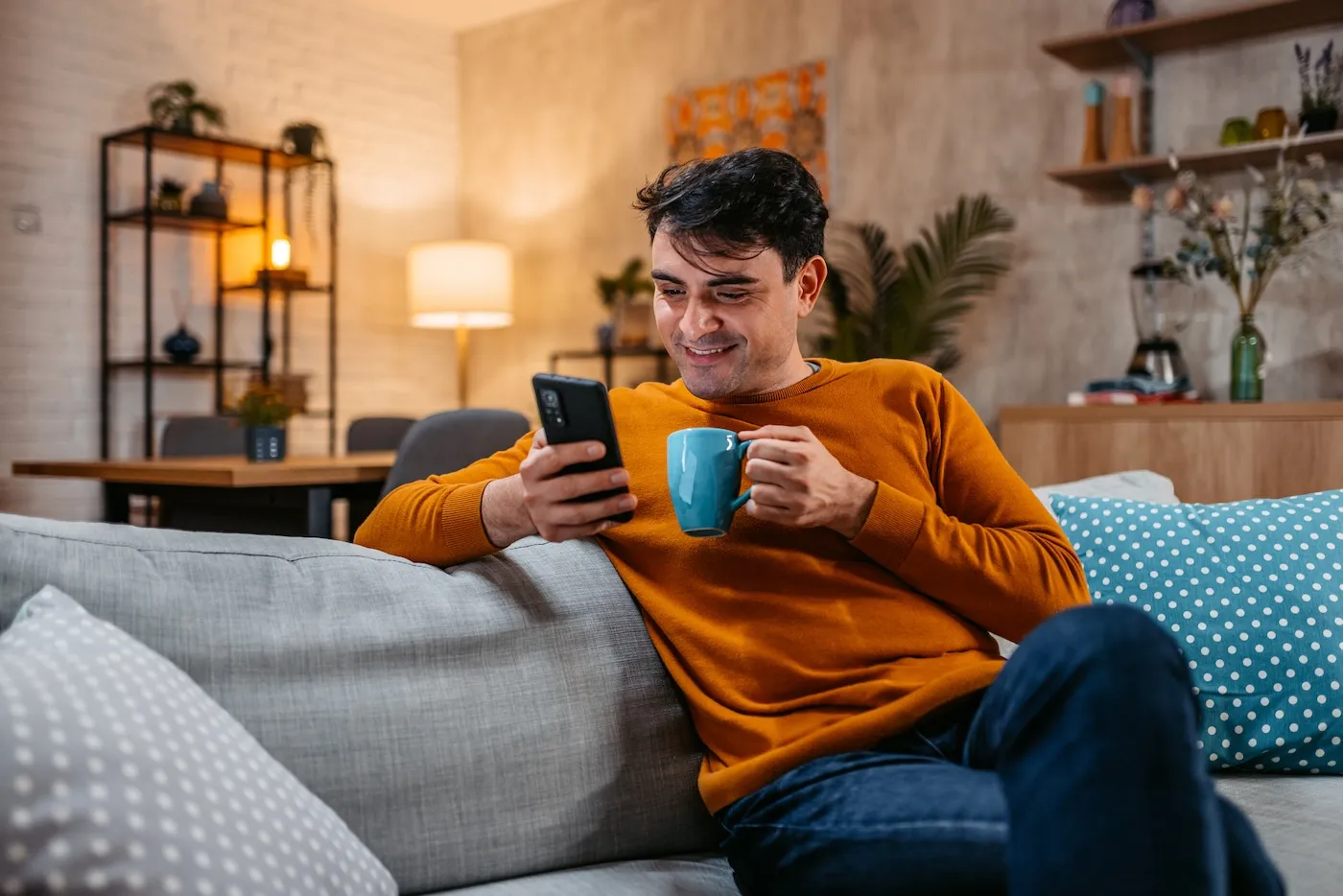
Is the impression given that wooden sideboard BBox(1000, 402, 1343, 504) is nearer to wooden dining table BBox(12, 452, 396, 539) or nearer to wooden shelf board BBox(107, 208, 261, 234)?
wooden dining table BBox(12, 452, 396, 539)

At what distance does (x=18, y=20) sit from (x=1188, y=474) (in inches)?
177

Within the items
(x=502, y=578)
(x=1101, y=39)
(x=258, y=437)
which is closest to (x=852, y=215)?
(x=1101, y=39)

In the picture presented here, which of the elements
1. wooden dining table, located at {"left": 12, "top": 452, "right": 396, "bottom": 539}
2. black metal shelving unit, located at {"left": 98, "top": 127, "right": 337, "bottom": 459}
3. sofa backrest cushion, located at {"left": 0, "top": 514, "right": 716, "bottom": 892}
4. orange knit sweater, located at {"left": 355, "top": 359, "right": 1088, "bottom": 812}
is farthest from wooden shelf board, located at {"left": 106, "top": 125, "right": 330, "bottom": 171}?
sofa backrest cushion, located at {"left": 0, "top": 514, "right": 716, "bottom": 892}

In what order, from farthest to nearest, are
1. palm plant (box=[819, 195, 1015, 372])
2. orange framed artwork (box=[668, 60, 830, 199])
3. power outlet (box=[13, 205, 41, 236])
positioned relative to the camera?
1. orange framed artwork (box=[668, 60, 830, 199])
2. power outlet (box=[13, 205, 41, 236])
3. palm plant (box=[819, 195, 1015, 372])

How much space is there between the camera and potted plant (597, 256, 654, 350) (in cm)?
509

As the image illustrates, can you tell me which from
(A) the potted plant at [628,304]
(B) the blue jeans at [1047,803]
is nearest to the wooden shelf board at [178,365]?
(A) the potted plant at [628,304]

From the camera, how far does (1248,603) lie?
1.59 meters

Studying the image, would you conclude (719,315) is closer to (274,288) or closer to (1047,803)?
(1047,803)

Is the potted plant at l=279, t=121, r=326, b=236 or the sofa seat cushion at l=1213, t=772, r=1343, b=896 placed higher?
the potted plant at l=279, t=121, r=326, b=236

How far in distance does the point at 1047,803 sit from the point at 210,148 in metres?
4.73

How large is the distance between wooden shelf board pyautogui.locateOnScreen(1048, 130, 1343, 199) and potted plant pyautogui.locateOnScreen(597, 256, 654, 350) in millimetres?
1846

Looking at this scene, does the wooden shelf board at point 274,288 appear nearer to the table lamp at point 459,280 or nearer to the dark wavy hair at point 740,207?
the table lamp at point 459,280

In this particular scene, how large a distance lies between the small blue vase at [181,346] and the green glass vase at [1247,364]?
12.7ft

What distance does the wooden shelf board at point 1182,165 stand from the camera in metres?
3.46
